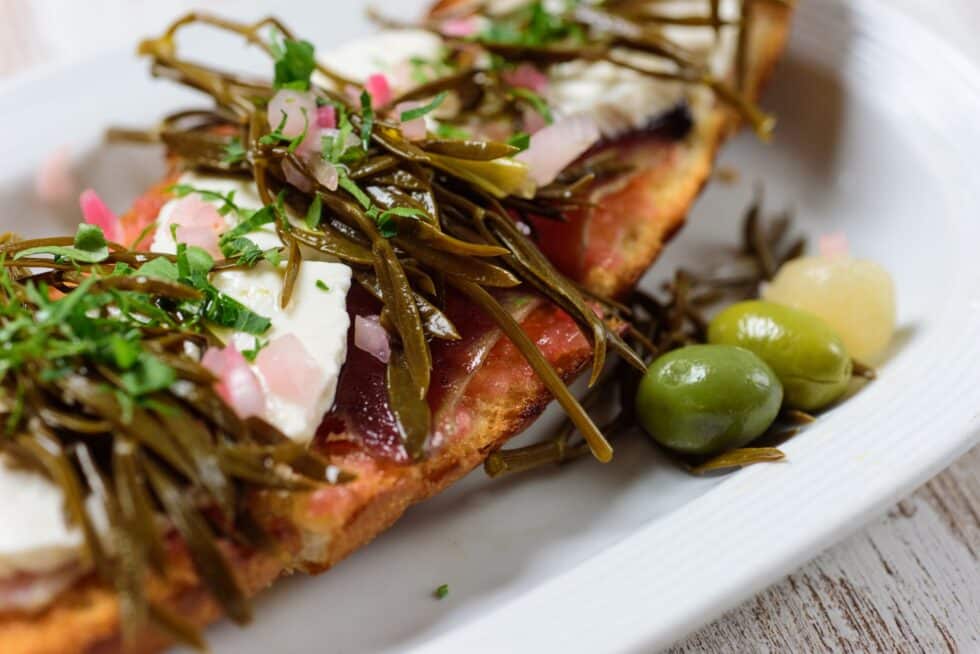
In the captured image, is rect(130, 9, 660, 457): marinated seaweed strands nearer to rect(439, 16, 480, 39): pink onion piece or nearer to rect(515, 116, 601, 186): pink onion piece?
rect(515, 116, 601, 186): pink onion piece

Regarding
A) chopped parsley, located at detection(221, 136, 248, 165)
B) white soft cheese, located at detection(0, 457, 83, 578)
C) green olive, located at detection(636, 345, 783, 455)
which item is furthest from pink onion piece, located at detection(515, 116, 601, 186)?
white soft cheese, located at detection(0, 457, 83, 578)

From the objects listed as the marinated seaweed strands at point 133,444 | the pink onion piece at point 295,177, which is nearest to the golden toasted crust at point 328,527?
the marinated seaweed strands at point 133,444

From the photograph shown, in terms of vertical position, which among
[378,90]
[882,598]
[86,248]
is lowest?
[882,598]

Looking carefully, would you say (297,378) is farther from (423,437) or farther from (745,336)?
(745,336)

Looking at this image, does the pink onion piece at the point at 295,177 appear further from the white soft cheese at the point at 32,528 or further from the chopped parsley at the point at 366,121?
the white soft cheese at the point at 32,528

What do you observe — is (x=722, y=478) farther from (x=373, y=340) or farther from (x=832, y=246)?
(x=832, y=246)

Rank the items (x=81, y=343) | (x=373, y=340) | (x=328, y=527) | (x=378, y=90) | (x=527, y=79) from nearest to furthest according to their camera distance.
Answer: (x=81, y=343), (x=328, y=527), (x=373, y=340), (x=378, y=90), (x=527, y=79)

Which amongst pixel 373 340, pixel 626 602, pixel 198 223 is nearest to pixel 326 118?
pixel 198 223
